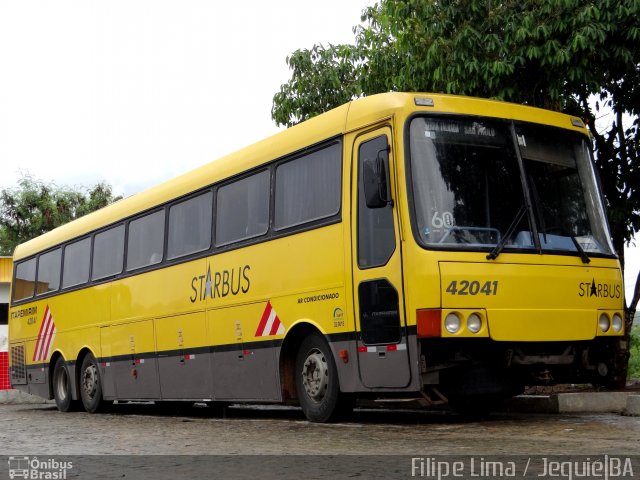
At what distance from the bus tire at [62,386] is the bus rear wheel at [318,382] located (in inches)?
317

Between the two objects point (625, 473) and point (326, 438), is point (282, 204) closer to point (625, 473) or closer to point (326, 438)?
point (326, 438)

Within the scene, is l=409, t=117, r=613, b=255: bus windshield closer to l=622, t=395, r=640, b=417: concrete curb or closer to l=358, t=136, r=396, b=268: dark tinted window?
l=358, t=136, r=396, b=268: dark tinted window

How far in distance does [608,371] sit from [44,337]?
1211 centimetres

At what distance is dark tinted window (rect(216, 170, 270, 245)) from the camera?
484 inches

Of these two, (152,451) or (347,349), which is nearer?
(152,451)

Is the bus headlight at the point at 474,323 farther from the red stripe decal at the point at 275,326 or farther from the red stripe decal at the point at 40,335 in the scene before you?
the red stripe decal at the point at 40,335

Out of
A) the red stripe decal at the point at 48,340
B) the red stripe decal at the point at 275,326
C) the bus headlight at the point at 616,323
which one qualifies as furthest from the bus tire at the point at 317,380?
the red stripe decal at the point at 48,340

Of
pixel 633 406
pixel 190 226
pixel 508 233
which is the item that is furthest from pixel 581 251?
pixel 190 226

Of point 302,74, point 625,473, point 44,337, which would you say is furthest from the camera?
point 302,74

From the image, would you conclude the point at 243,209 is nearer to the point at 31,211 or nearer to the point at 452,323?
the point at 452,323

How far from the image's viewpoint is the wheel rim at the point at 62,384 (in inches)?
731

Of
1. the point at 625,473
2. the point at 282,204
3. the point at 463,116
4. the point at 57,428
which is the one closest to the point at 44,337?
the point at 57,428

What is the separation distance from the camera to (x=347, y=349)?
10.5 metres

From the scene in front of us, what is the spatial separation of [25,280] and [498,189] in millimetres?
13552
